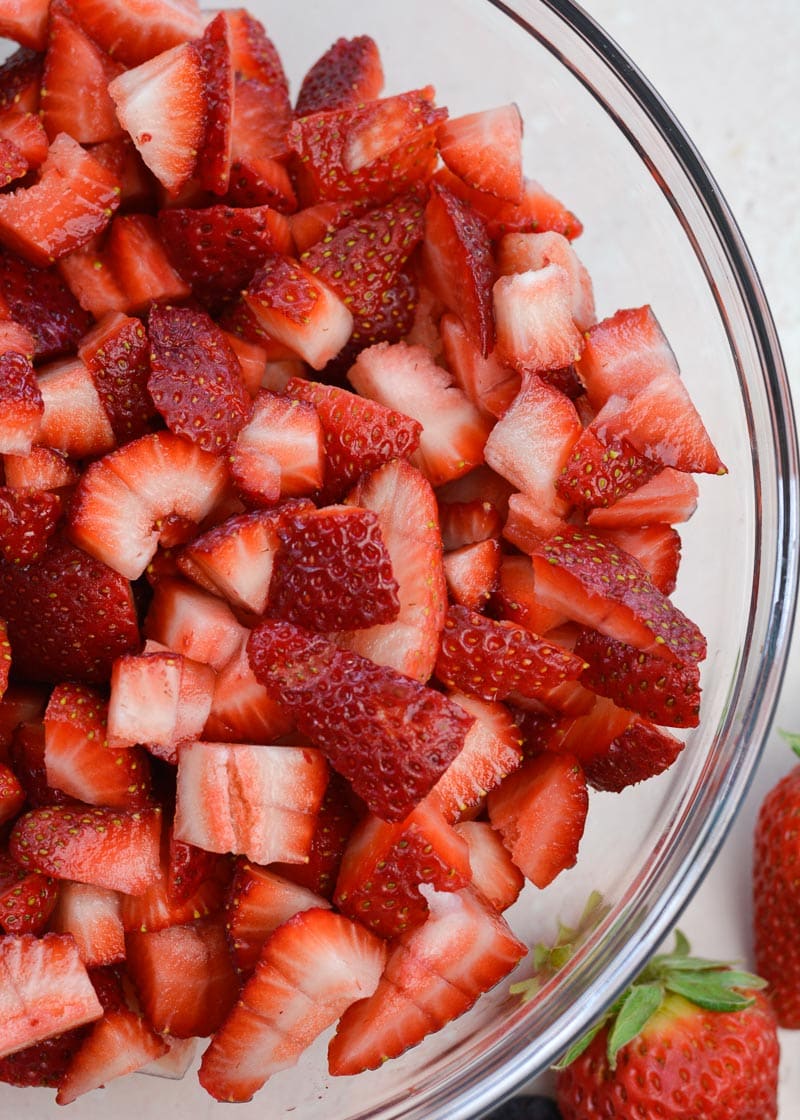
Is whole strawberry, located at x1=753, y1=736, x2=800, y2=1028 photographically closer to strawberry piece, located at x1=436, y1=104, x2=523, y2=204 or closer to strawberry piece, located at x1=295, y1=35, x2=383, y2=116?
strawberry piece, located at x1=436, y1=104, x2=523, y2=204

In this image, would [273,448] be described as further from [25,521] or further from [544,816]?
[544,816]

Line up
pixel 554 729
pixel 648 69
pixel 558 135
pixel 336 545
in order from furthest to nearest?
pixel 648 69, pixel 558 135, pixel 554 729, pixel 336 545

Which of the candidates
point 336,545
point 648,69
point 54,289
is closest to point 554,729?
point 336,545

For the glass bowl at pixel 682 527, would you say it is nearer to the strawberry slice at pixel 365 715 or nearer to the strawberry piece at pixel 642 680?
the strawberry piece at pixel 642 680

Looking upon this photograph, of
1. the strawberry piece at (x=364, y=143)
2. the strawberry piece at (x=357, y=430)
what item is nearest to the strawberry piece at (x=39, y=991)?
the strawberry piece at (x=357, y=430)

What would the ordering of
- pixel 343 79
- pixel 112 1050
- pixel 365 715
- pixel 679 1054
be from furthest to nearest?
pixel 679 1054 < pixel 343 79 < pixel 112 1050 < pixel 365 715

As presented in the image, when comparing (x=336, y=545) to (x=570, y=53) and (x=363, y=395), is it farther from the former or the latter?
(x=570, y=53)

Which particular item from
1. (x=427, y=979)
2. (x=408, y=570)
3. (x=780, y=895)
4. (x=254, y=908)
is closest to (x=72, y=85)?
(x=408, y=570)
